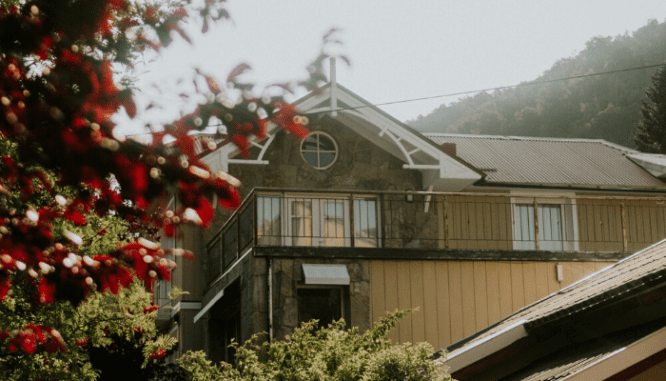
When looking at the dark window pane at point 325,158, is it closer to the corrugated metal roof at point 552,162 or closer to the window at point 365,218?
the window at point 365,218

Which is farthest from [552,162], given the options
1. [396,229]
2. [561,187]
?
[396,229]

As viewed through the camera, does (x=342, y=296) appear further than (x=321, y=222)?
No

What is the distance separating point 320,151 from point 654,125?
44.6m

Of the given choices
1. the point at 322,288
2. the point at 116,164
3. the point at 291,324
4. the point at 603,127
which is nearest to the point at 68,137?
the point at 116,164

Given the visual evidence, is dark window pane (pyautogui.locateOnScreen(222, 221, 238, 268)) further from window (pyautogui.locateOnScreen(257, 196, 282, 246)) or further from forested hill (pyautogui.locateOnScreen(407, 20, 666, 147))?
forested hill (pyautogui.locateOnScreen(407, 20, 666, 147))

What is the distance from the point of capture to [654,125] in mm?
57094

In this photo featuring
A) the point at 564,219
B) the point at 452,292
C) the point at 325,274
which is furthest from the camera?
the point at 564,219

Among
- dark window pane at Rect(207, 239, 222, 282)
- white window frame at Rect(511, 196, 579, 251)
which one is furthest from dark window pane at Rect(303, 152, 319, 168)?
white window frame at Rect(511, 196, 579, 251)

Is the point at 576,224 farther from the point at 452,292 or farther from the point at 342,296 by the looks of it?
the point at 342,296

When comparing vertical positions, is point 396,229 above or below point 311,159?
below

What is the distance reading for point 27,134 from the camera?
3.32m

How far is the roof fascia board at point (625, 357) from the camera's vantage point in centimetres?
652

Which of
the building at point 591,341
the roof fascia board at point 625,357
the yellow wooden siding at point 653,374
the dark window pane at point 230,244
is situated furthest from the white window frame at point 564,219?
the roof fascia board at point 625,357

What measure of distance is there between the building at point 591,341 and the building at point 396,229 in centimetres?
462
